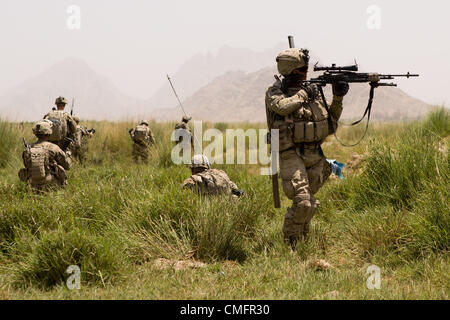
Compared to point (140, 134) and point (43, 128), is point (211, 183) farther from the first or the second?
point (140, 134)

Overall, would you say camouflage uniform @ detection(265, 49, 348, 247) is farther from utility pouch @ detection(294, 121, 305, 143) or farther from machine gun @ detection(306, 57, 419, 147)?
→ machine gun @ detection(306, 57, 419, 147)

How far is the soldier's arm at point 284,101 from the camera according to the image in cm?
429

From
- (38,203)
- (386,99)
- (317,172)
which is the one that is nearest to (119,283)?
(38,203)

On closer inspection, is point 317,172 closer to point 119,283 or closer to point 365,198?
point 365,198

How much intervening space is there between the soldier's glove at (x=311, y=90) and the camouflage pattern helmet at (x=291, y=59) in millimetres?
206

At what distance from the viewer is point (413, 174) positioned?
5.18m

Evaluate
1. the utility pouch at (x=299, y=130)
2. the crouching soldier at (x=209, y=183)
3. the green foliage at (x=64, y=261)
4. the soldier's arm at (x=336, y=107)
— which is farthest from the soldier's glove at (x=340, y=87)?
the green foliage at (x=64, y=261)

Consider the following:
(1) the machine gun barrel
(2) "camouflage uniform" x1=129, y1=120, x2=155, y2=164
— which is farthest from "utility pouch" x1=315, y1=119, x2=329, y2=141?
(2) "camouflage uniform" x1=129, y1=120, x2=155, y2=164

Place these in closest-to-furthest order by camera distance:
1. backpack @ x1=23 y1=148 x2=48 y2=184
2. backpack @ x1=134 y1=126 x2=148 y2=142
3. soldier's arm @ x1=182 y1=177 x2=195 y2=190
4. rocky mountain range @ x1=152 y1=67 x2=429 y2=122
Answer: soldier's arm @ x1=182 y1=177 x2=195 y2=190 → backpack @ x1=23 y1=148 x2=48 y2=184 → backpack @ x1=134 y1=126 x2=148 y2=142 → rocky mountain range @ x1=152 y1=67 x2=429 y2=122

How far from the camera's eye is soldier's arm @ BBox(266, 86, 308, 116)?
14.1 feet

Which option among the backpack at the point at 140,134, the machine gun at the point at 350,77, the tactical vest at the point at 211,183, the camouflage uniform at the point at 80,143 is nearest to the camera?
the machine gun at the point at 350,77

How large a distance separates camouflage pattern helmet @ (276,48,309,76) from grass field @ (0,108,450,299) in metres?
1.44

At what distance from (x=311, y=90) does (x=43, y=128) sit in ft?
12.6

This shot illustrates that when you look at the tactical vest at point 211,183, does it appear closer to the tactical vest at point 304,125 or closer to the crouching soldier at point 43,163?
the tactical vest at point 304,125
